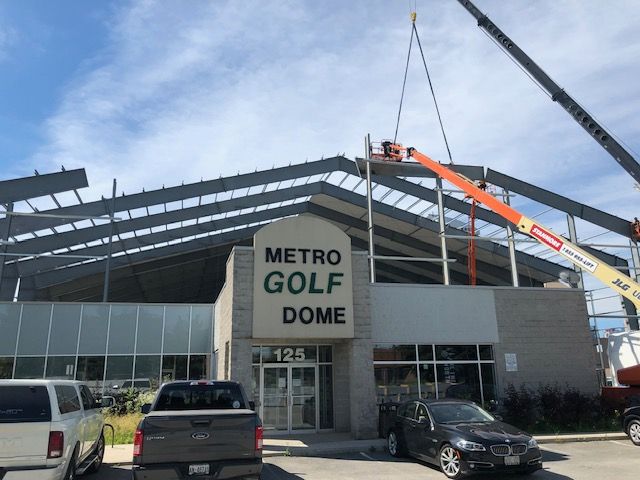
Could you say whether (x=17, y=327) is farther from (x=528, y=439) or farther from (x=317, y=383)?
(x=528, y=439)

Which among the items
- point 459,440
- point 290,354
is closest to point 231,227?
point 290,354

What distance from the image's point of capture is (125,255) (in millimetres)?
31438

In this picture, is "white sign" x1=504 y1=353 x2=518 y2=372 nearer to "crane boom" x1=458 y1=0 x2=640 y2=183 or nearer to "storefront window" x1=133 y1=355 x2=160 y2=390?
"crane boom" x1=458 y1=0 x2=640 y2=183

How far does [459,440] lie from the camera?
33.4 feet

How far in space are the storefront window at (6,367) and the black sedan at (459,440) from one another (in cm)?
1568

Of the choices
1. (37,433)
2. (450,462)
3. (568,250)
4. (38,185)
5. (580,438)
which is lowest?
(580,438)

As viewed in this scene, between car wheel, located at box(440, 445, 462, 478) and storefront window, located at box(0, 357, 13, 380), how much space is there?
17.5 metres

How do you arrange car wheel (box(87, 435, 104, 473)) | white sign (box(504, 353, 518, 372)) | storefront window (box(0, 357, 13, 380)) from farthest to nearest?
storefront window (box(0, 357, 13, 380))
white sign (box(504, 353, 518, 372))
car wheel (box(87, 435, 104, 473))

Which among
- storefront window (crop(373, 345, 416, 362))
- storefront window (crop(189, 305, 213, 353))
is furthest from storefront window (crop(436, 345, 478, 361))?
storefront window (crop(189, 305, 213, 353))

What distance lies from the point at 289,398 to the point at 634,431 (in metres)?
10.00

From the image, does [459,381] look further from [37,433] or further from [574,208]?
[574,208]

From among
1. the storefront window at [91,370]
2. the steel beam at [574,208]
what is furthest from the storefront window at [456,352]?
the storefront window at [91,370]

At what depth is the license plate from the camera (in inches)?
294

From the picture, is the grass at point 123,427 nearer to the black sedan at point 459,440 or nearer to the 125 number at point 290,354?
the 125 number at point 290,354
